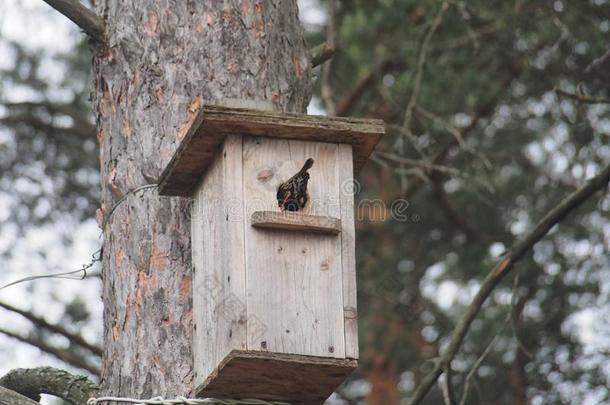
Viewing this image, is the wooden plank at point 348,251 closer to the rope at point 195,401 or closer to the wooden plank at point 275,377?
the wooden plank at point 275,377

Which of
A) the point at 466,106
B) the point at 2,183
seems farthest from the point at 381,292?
the point at 2,183

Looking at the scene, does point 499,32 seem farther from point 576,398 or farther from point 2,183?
point 2,183

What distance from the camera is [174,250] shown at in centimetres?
411

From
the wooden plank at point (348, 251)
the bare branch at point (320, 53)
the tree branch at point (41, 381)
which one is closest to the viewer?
the wooden plank at point (348, 251)

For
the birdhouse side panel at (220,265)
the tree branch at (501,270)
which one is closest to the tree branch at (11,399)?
the birdhouse side panel at (220,265)

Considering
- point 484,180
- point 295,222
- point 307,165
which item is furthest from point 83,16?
point 484,180

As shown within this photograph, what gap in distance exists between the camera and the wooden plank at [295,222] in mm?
3701

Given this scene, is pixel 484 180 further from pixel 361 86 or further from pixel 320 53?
pixel 320 53

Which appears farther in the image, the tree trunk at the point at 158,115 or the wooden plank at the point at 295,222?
the tree trunk at the point at 158,115

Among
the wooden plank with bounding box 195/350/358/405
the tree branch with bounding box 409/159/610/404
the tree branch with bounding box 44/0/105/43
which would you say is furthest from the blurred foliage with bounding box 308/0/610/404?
the wooden plank with bounding box 195/350/358/405

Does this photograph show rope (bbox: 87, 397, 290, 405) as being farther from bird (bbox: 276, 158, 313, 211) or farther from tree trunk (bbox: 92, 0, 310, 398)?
bird (bbox: 276, 158, 313, 211)

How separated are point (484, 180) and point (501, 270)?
3628mm

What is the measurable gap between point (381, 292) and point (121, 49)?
7291 millimetres

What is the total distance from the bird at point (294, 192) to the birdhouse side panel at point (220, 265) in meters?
0.13
